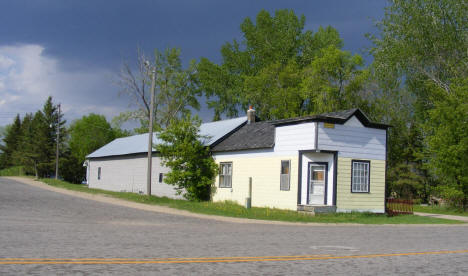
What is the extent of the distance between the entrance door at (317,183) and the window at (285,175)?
1.22m

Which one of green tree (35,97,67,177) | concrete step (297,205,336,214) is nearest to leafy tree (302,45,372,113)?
concrete step (297,205,336,214)

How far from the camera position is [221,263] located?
27.1ft

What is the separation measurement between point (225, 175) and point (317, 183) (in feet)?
22.8

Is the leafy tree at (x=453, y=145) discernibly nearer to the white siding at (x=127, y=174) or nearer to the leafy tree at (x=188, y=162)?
the leafy tree at (x=188, y=162)

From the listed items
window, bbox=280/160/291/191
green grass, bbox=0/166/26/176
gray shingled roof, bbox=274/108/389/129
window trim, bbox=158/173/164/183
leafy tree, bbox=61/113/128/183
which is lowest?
green grass, bbox=0/166/26/176

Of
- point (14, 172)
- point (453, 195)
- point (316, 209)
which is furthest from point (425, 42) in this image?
point (14, 172)

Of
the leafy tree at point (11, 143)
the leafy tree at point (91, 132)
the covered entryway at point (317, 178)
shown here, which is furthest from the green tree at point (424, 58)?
the leafy tree at point (11, 143)

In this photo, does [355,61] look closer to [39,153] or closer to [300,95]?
[300,95]

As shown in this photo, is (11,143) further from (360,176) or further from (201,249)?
(201,249)

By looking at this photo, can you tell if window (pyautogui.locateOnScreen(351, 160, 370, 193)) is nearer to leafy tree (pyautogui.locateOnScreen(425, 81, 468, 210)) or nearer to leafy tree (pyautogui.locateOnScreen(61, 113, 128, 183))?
leafy tree (pyautogui.locateOnScreen(425, 81, 468, 210))

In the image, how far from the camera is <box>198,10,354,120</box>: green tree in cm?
4500

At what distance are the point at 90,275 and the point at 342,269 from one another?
420cm

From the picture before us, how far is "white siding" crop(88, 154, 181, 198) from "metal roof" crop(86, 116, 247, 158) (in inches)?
23.3

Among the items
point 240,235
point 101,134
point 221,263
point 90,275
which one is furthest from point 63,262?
point 101,134
